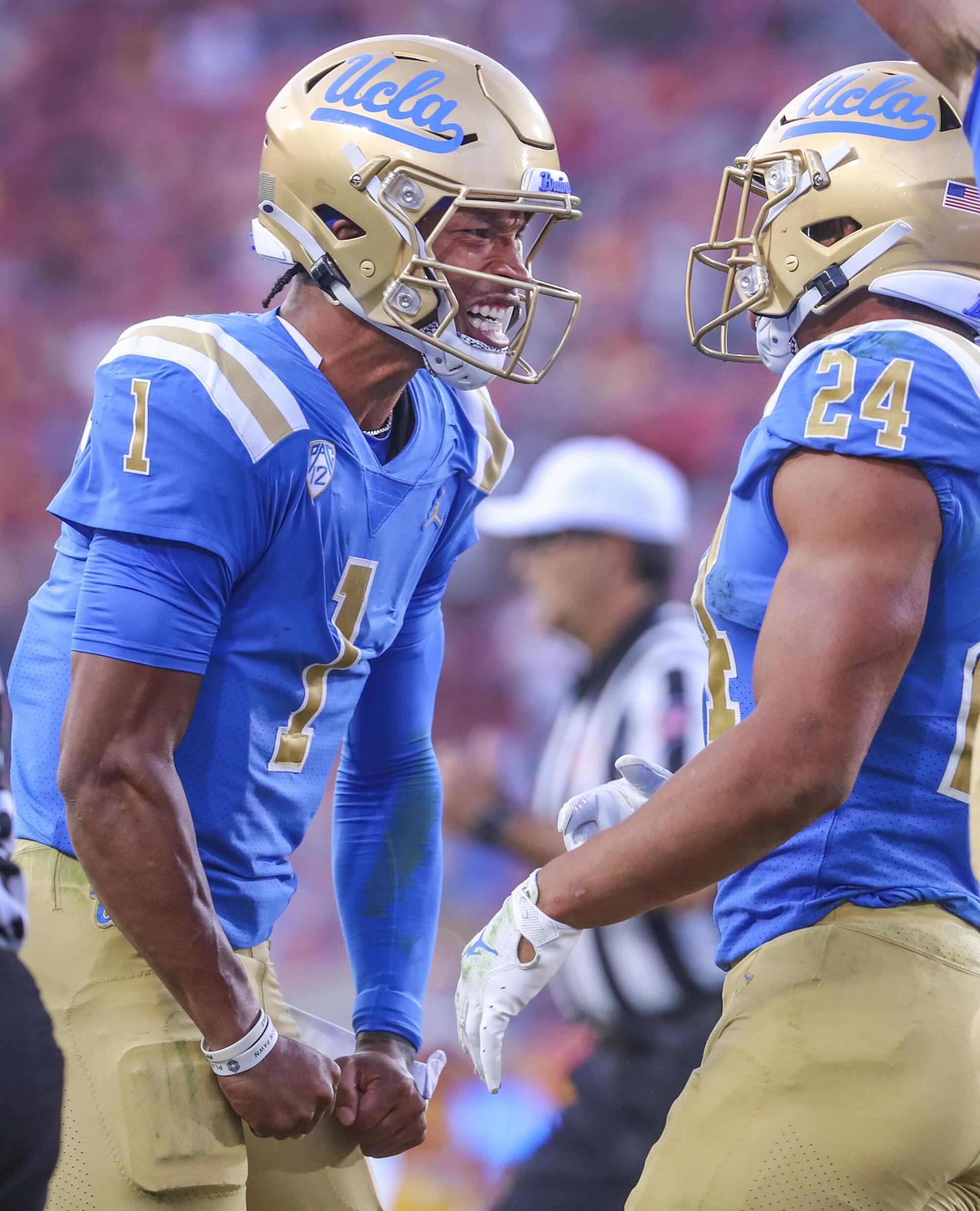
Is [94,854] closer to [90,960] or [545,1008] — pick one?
[90,960]

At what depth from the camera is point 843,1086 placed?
121 cm

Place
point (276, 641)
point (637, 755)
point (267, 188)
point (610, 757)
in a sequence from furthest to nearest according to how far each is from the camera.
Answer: point (610, 757), point (637, 755), point (267, 188), point (276, 641)

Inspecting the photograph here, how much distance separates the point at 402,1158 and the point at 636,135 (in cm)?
265

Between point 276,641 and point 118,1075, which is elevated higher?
point 276,641

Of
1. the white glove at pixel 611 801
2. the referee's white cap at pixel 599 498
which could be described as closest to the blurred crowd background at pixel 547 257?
the referee's white cap at pixel 599 498

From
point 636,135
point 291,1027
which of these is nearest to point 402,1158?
point 291,1027

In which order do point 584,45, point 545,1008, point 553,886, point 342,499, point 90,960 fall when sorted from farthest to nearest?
point 584,45, point 545,1008, point 342,499, point 90,960, point 553,886

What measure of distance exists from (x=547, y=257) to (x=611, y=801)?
2.34m

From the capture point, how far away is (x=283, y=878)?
162 centimetres

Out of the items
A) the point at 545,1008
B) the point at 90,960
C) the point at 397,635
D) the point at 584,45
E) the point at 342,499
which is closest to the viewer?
the point at 90,960

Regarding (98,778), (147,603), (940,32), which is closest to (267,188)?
(147,603)

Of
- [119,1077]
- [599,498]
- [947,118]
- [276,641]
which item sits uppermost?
[947,118]

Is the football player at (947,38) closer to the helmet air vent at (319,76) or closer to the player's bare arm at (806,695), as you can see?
the player's bare arm at (806,695)

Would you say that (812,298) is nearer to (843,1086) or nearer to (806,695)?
(806,695)
